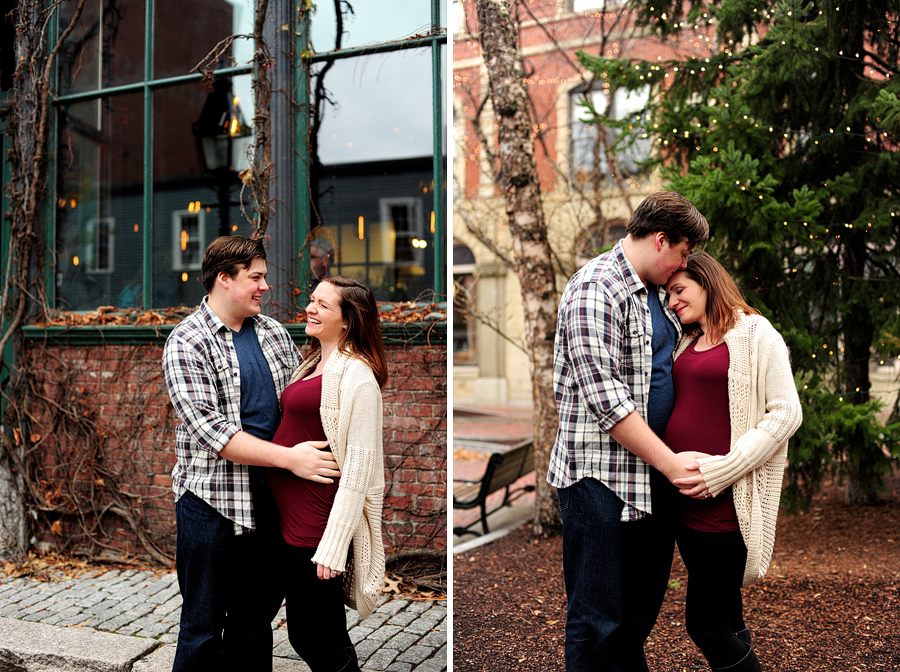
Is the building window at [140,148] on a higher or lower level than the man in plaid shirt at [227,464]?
higher

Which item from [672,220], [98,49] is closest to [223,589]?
[672,220]

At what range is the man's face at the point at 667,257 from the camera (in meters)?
2.53

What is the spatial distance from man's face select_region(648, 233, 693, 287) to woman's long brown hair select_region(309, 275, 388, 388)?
1072 mm

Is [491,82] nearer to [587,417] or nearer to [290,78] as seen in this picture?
[290,78]

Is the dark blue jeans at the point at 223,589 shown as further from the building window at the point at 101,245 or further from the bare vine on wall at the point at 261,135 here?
the building window at the point at 101,245

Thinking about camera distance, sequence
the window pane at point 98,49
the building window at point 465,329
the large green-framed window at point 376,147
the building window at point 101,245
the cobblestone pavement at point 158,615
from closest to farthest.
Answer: the cobblestone pavement at point 158,615, the large green-framed window at point 376,147, the window pane at point 98,49, the building window at point 101,245, the building window at point 465,329

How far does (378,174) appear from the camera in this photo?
5402mm

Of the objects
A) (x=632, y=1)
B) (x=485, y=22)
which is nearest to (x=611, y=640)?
(x=485, y=22)

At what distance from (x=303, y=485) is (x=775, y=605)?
323cm

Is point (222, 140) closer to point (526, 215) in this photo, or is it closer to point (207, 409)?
point (526, 215)

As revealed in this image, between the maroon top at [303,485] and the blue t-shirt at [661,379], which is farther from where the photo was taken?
the maroon top at [303,485]

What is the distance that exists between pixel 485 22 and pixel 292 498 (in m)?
4.37

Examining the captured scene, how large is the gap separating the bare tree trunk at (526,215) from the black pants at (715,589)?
306 cm

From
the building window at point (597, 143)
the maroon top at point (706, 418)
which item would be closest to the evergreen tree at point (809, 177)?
the maroon top at point (706, 418)
